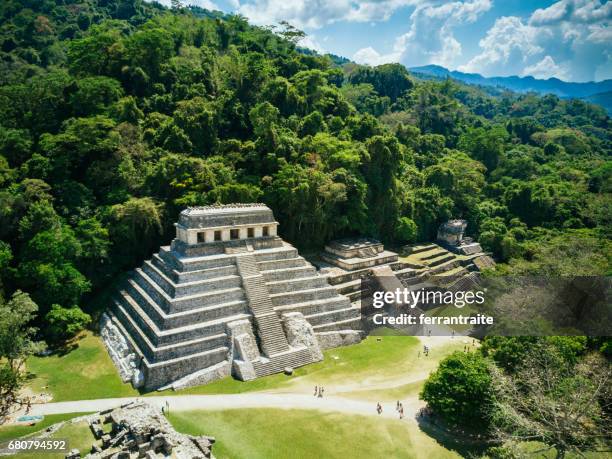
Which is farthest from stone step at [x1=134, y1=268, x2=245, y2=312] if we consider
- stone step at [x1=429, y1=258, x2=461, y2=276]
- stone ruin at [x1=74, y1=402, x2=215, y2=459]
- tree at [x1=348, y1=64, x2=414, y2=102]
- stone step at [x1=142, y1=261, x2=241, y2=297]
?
tree at [x1=348, y1=64, x2=414, y2=102]

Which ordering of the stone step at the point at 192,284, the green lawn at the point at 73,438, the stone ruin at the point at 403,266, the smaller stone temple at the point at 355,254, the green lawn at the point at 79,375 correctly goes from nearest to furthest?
the green lawn at the point at 73,438 → the green lawn at the point at 79,375 → the stone step at the point at 192,284 → the stone ruin at the point at 403,266 → the smaller stone temple at the point at 355,254

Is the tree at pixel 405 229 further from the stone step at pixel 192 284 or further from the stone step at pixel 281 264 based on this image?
the stone step at pixel 192 284

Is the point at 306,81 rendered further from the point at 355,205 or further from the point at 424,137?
the point at 424,137

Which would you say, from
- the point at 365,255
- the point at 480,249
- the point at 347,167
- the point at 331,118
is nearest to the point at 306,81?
the point at 331,118

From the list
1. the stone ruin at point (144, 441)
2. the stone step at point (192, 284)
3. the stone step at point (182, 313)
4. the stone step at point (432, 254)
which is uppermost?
the stone step at point (192, 284)

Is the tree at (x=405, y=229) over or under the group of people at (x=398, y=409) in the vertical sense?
over

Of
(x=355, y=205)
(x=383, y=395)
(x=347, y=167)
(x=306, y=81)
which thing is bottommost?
(x=383, y=395)

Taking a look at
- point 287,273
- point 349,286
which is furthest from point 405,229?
point 287,273

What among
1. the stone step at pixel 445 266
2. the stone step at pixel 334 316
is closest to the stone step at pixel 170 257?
the stone step at pixel 334 316
